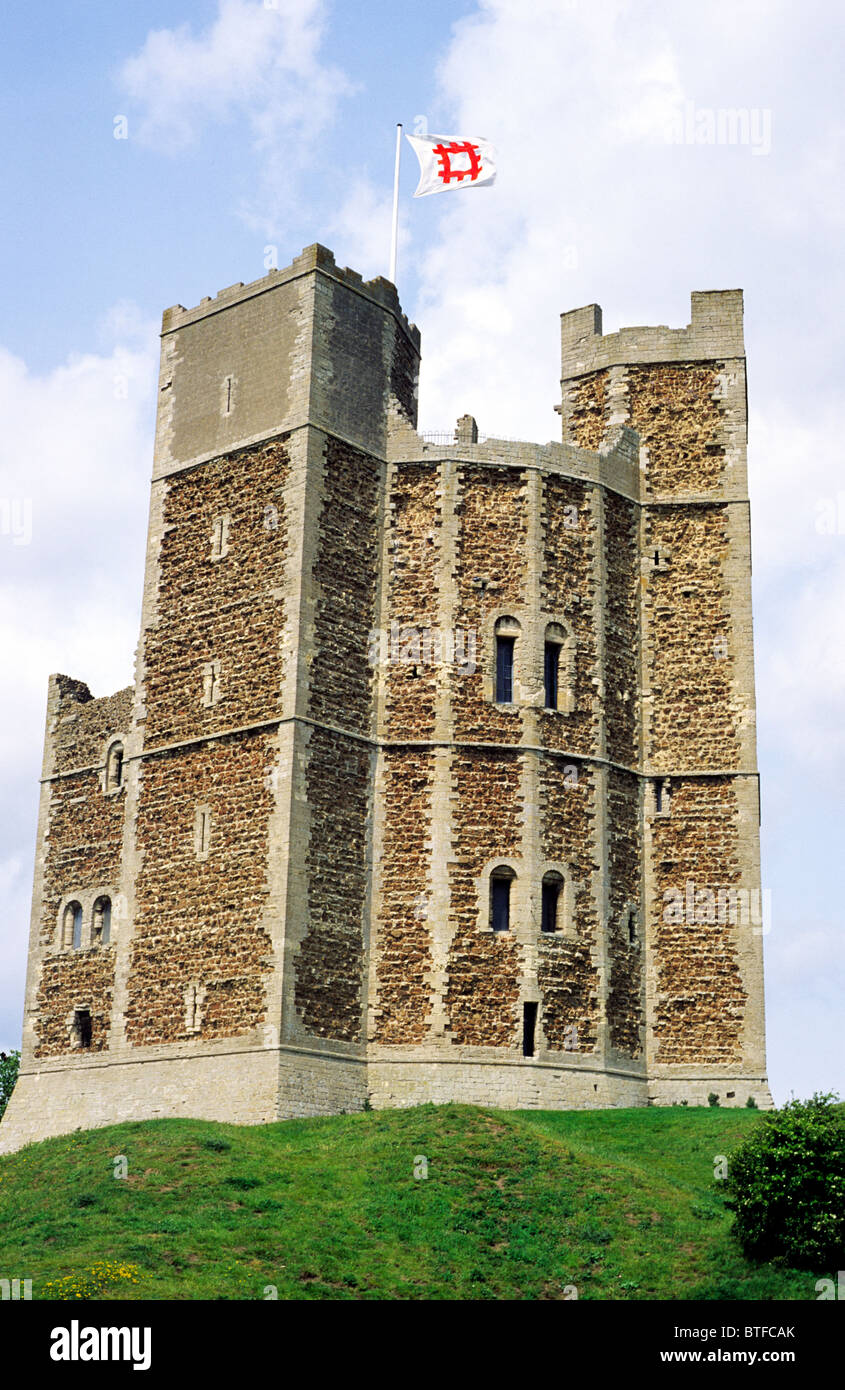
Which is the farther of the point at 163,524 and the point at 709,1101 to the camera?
the point at 163,524

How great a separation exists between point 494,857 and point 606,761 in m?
3.78

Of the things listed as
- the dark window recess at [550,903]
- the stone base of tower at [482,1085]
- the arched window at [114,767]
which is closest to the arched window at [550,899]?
the dark window recess at [550,903]

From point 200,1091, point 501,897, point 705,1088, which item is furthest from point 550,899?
point 200,1091

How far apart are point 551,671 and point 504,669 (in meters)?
1.14

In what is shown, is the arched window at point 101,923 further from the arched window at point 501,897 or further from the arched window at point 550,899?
the arched window at point 550,899

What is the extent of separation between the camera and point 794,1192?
26.2m

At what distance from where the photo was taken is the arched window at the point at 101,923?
137 ft

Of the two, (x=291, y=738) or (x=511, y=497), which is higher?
(x=511, y=497)

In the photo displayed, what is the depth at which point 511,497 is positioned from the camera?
133 feet

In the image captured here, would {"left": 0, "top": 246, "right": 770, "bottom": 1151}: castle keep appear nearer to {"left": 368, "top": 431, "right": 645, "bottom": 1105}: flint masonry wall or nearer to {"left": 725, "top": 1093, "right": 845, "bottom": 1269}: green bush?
{"left": 368, "top": 431, "right": 645, "bottom": 1105}: flint masonry wall
